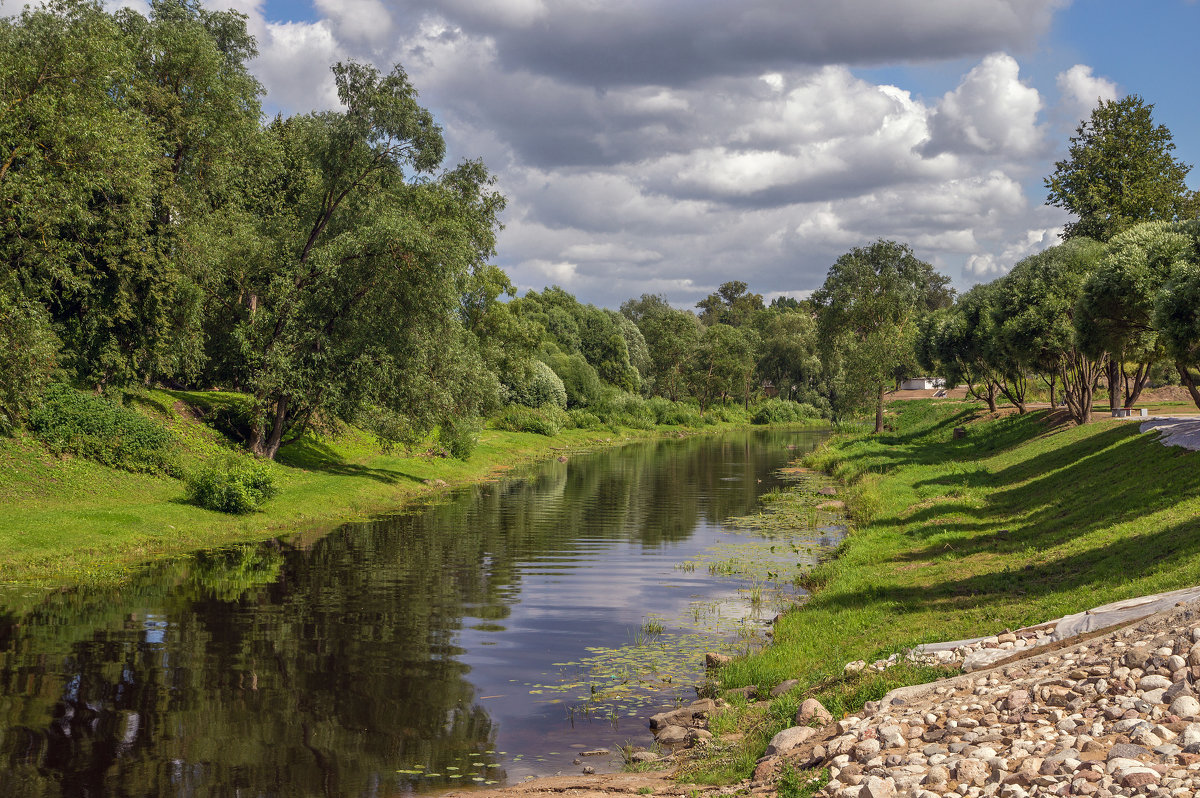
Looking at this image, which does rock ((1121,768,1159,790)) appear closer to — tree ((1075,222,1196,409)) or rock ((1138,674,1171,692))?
rock ((1138,674,1171,692))

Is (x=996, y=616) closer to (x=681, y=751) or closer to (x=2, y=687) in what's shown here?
(x=681, y=751)

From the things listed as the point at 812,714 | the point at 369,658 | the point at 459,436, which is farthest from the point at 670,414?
the point at 812,714

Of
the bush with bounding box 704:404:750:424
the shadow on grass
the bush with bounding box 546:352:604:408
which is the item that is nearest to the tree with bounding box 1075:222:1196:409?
the shadow on grass

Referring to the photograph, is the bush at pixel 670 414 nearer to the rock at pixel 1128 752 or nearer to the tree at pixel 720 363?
the tree at pixel 720 363

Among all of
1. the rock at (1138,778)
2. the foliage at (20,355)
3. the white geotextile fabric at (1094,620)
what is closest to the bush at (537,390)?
the foliage at (20,355)

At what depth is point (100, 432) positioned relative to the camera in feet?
111

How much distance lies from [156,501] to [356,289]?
45.4 feet

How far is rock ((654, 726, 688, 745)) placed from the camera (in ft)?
48.3

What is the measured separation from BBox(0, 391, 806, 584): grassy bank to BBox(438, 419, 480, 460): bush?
9.00ft

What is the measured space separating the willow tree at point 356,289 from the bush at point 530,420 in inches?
1536

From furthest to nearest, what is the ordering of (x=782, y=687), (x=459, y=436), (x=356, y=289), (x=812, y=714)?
(x=459, y=436), (x=356, y=289), (x=782, y=687), (x=812, y=714)

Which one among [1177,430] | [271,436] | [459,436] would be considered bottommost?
[1177,430]

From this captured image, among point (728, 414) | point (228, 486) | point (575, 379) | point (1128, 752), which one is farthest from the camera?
point (728, 414)

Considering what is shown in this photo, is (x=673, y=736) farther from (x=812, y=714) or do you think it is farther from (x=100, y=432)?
(x=100, y=432)
